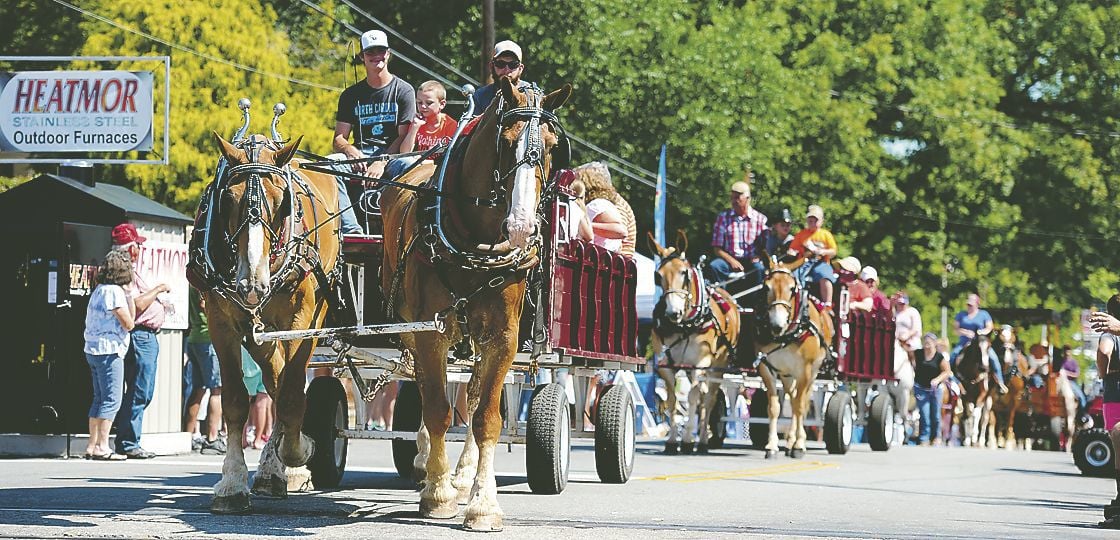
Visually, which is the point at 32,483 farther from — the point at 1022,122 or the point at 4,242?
the point at 1022,122

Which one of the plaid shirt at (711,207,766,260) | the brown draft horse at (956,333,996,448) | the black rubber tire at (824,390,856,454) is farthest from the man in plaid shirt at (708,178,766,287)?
the brown draft horse at (956,333,996,448)

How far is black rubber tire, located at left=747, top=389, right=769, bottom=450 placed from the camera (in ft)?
72.6

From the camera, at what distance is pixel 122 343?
53.4 ft

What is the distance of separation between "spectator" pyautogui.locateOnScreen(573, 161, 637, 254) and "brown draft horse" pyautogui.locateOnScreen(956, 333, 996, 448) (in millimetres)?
15271

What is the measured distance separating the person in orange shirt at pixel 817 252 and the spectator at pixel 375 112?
841cm

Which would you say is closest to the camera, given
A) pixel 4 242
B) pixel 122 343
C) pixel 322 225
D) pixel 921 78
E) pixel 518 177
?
pixel 518 177

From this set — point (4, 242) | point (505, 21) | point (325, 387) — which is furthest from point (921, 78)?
point (325, 387)

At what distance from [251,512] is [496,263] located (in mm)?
2091

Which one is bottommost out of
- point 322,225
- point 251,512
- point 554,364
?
point 251,512

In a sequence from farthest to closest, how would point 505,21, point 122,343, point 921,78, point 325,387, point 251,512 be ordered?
point 921,78, point 505,21, point 122,343, point 325,387, point 251,512

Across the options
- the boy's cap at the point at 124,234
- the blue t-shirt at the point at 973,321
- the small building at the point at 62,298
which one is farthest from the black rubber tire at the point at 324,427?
the blue t-shirt at the point at 973,321

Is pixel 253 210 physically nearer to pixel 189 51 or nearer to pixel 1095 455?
pixel 1095 455

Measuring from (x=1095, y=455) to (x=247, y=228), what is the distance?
12.2m

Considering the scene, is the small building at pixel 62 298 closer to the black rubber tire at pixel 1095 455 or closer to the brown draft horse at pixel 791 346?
the brown draft horse at pixel 791 346
